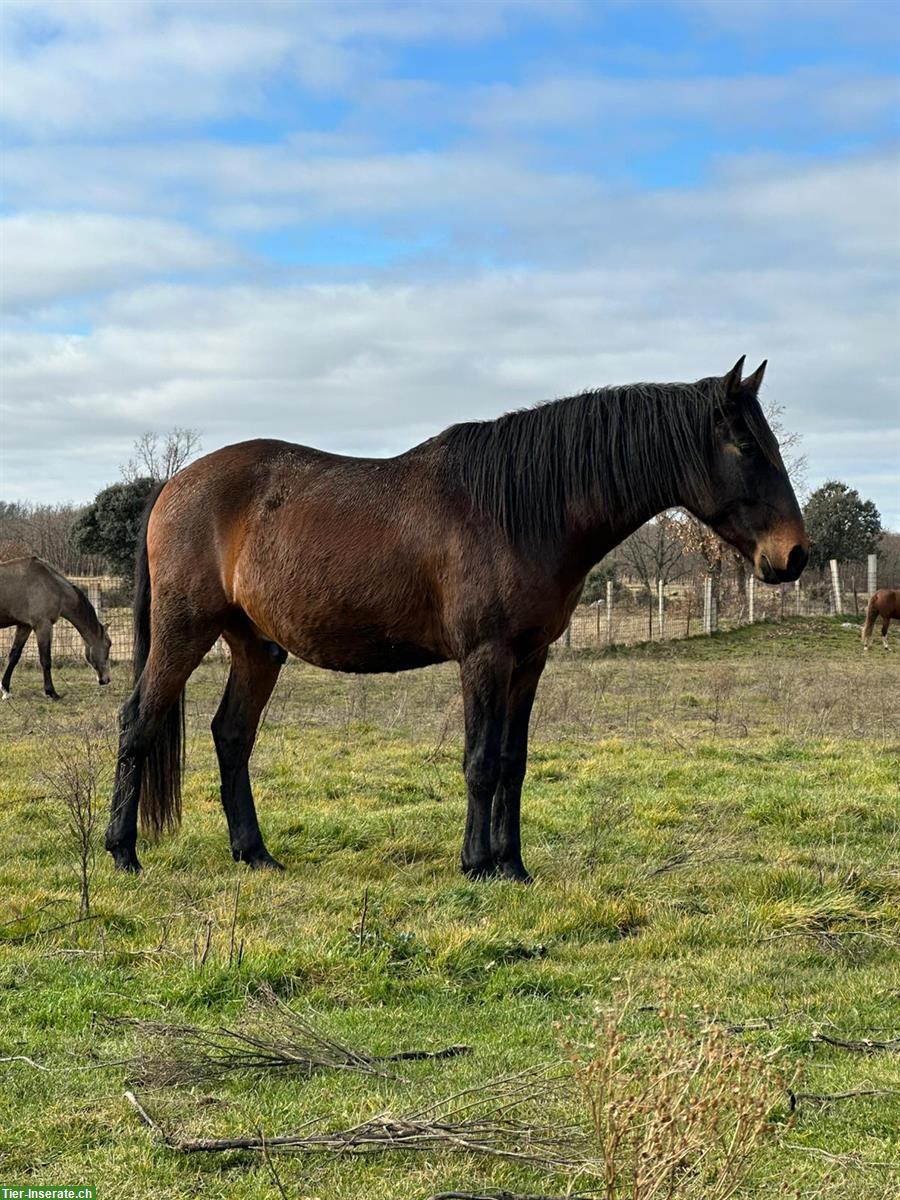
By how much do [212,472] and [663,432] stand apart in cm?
279

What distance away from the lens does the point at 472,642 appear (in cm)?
576

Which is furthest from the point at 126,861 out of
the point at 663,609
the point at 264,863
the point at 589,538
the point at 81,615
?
the point at 663,609

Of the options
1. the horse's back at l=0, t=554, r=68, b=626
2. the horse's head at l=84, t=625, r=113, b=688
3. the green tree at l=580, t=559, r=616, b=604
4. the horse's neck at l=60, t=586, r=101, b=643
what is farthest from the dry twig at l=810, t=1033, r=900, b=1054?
the green tree at l=580, t=559, r=616, b=604

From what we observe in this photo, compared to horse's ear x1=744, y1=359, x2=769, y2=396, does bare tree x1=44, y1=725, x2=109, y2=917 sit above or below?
below

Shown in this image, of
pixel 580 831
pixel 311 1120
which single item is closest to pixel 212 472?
pixel 580 831

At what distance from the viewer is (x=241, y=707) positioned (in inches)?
→ 268

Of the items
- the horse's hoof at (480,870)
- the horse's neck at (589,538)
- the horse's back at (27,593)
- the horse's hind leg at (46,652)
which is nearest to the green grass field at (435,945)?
the horse's hoof at (480,870)

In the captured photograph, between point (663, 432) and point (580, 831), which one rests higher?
point (663, 432)

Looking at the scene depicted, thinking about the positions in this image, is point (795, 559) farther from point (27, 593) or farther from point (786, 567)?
point (27, 593)

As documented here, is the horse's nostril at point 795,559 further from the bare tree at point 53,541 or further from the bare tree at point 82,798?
the bare tree at point 53,541

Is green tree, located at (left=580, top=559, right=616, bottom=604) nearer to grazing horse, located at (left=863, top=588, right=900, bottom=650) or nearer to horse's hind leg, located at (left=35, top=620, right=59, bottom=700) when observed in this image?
grazing horse, located at (left=863, top=588, right=900, bottom=650)

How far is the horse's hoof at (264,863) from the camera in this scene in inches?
241

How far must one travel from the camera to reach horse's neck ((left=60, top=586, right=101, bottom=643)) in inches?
700

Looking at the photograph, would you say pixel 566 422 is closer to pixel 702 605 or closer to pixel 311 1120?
pixel 311 1120
